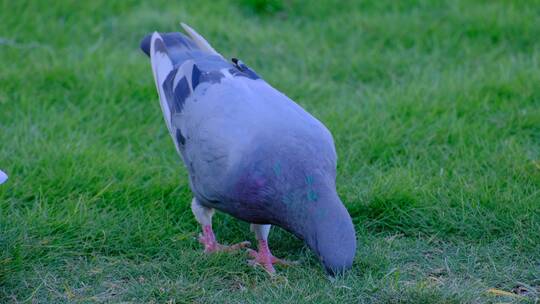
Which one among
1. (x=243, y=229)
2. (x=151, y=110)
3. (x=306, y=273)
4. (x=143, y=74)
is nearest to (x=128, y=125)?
(x=151, y=110)

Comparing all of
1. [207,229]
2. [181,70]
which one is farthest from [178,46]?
[207,229]

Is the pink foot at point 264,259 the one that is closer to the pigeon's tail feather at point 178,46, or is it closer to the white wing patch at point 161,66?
the white wing patch at point 161,66

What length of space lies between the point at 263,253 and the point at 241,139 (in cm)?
61

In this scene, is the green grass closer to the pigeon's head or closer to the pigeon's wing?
the pigeon's head

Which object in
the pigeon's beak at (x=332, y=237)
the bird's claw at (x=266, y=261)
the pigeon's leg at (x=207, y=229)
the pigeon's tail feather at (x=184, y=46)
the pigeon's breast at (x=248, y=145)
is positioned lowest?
the bird's claw at (x=266, y=261)

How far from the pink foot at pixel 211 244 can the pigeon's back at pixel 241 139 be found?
23cm

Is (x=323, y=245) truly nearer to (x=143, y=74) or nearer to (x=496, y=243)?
(x=496, y=243)

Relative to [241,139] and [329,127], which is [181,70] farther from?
[329,127]

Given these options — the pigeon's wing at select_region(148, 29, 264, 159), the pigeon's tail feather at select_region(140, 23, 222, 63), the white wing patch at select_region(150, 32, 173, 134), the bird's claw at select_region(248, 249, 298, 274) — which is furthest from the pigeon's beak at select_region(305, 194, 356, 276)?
the pigeon's tail feather at select_region(140, 23, 222, 63)

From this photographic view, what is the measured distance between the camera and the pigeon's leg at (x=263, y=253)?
12.8 feet

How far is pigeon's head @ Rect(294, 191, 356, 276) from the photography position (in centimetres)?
334

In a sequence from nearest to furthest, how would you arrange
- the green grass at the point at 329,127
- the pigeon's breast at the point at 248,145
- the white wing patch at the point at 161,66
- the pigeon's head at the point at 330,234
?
the pigeon's head at the point at 330,234 → the pigeon's breast at the point at 248,145 → the green grass at the point at 329,127 → the white wing patch at the point at 161,66

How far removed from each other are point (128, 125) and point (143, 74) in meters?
0.61

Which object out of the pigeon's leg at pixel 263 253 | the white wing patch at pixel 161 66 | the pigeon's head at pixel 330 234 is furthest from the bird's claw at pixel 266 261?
the white wing patch at pixel 161 66
